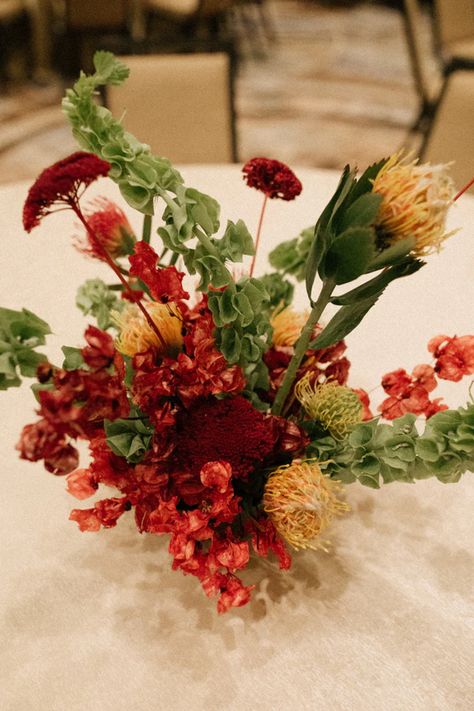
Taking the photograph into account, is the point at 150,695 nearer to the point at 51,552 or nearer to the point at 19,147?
the point at 51,552

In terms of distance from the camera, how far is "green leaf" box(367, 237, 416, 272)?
0.42m

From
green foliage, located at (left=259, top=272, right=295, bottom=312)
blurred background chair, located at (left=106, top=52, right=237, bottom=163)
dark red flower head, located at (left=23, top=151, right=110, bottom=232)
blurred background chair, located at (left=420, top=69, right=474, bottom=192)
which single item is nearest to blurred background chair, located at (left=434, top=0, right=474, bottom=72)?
blurred background chair, located at (left=420, top=69, right=474, bottom=192)

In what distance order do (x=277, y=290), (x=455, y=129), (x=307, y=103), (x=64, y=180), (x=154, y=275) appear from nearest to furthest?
(x=64, y=180) < (x=154, y=275) < (x=277, y=290) < (x=455, y=129) < (x=307, y=103)

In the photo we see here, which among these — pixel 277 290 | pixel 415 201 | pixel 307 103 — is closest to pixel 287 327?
pixel 277 290

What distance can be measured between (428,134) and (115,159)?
122cm

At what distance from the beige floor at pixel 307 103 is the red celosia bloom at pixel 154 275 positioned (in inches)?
79.4

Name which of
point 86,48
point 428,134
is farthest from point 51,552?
point 86,48

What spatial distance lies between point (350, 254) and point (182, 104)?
1241mm

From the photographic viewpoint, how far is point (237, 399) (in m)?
0.55

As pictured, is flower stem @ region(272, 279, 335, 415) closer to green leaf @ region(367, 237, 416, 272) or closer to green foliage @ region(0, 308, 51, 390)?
green leaf @ region(367, 237, 416, 272)

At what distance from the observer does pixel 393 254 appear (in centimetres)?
43

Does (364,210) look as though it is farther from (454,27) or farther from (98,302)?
(454,27)

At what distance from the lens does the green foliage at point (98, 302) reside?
0.74m

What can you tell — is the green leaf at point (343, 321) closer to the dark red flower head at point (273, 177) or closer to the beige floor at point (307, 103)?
the dark red flower head at point (273, 177)
